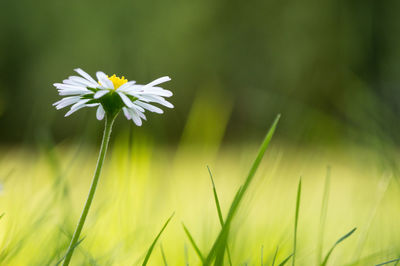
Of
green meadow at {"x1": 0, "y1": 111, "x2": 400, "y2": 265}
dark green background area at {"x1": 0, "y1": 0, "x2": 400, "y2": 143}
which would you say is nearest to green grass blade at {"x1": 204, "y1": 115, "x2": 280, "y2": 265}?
green meadow at {"x1": 0, "y1": 111, "x2": 400, "y2": 265}

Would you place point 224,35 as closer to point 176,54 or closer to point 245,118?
point 176,54

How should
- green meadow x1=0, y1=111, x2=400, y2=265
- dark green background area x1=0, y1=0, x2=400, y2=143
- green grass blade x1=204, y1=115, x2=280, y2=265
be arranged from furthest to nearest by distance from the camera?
dark green background area x1=0, y1=0, x2=400, y2=143, green meadow x1=0, y1=111, x2=400, y2=265, green grass blade x1=204, y1=115, x2=280, y2=265

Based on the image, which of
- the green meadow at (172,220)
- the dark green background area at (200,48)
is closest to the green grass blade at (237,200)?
the green meadow at (172,220)

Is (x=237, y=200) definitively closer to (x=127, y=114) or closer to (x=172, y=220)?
(x=127, y=114)

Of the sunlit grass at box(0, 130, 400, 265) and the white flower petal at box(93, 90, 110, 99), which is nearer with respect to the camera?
the white flower petal at box(93, 90, 110, 99)

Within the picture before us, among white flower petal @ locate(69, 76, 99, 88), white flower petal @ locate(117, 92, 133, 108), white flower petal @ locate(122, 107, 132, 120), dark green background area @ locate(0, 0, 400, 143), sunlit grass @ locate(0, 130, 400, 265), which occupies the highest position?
dark green background area @ locate(0, 0, 400, 143)

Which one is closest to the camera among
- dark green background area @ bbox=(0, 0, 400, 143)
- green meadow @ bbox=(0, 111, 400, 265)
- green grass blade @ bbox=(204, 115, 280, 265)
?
green grass blade @ bbox=(204, 115, 280, 265)

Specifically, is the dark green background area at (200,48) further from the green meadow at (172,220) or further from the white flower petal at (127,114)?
the white flower petal at (127,114)

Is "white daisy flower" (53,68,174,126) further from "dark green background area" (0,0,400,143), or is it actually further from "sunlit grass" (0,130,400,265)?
"dark green background area" (0,0,400,143)

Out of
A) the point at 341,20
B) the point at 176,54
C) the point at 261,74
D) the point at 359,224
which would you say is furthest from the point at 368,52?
the point at 359,224

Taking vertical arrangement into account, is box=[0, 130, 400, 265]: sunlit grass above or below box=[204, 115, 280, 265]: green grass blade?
below
